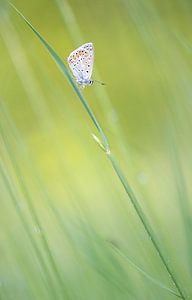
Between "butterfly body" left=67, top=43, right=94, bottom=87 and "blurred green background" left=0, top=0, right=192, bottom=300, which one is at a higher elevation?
"butterfly body" left=67, top=43, right=94, bottom=87

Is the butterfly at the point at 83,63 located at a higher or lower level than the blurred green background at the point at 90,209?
higher

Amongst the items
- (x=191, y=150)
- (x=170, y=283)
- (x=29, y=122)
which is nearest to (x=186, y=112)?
(x=191, y=150)

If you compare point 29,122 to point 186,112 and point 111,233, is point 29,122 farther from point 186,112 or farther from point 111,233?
point 186,112

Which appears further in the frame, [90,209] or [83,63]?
[90,209]

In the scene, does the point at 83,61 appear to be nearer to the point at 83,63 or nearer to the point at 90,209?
the point at 83,63

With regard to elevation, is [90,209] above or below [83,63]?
below

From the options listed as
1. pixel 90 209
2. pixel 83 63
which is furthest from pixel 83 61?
pixel 90 209
